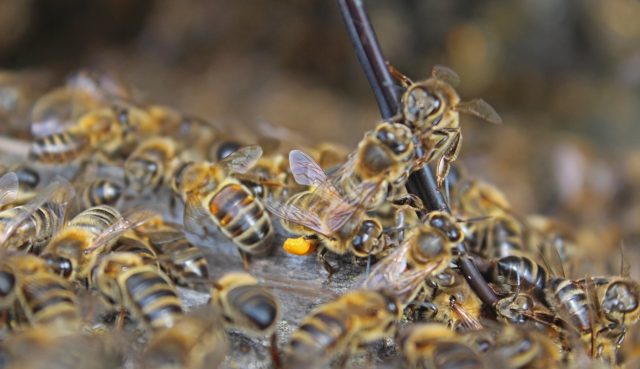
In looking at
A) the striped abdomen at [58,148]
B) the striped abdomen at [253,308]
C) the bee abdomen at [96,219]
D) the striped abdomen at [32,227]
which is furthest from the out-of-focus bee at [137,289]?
the striped abdomen at [58,148]

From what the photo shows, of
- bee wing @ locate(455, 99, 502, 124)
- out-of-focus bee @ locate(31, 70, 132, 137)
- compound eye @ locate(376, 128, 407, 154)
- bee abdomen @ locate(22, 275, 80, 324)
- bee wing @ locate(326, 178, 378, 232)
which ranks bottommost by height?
out-of-focus bee @ locate(31, 70, 132, 137)

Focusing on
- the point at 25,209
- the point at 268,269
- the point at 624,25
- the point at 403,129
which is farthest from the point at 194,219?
the point at 624,25

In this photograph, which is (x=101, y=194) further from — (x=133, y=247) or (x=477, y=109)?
(x=477, y=109)

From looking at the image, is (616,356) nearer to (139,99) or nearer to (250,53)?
(139,99)

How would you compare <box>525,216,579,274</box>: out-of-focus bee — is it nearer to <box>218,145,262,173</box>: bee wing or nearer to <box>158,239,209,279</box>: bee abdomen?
<box>218,145,262,173</box>: bee wing

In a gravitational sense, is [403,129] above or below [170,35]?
above

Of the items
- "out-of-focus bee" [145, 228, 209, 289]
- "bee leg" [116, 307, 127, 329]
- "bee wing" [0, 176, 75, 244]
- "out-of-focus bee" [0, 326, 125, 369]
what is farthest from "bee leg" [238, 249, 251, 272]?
"out-of-focus bee" [0, 326, 125, 369]
